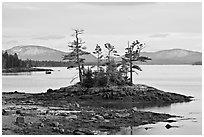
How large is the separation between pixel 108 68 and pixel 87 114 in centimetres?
1636

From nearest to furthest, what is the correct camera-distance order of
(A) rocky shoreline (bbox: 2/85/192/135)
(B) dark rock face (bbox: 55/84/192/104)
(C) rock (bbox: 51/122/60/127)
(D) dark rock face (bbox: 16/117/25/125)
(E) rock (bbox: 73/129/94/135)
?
(E) rock (bbox: 73/129/94/135)
(A) rocky shoreline (bbox: 2/85/192/135)
(D) dark rock face (bbox: 16/117/25/125)
(C) rock (bbox: 51/122/60/127)
(B) dark rock face (bbox: 55/84/192/104)

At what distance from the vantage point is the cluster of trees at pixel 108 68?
41.8 m

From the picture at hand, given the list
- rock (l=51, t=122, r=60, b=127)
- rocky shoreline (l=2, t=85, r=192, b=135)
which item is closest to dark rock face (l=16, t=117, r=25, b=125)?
rocky shoreline (l=2, t=85, r=192, b=135)

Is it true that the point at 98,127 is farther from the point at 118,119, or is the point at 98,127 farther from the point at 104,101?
the point at 104,101

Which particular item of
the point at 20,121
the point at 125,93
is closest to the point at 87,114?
the point at 20,121

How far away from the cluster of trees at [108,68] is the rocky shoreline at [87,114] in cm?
115

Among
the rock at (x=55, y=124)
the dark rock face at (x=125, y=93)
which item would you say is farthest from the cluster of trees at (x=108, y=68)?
the rock at (x=55, y=124)

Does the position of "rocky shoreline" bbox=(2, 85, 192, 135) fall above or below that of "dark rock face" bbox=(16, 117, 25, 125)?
below

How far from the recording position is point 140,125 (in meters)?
24.2

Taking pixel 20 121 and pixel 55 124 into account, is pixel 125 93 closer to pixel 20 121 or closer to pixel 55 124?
pixel 55 124

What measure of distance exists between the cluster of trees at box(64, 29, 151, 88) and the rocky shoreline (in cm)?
115

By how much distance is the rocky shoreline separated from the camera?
20.4 m

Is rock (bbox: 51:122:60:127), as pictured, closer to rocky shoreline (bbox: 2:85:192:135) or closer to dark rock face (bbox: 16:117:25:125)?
rocky shoreline (bbox: 2:85:192:135)

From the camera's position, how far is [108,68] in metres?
42.6
